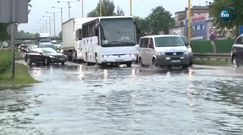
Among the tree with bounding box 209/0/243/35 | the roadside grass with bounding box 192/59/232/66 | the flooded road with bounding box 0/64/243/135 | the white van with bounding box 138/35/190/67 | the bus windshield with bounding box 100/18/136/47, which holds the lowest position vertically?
the flooded road with bounding box 0/64/243/135

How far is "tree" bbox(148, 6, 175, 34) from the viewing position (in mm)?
105637

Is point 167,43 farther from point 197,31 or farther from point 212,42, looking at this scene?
point 197,31

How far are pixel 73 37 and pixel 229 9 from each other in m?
14.4

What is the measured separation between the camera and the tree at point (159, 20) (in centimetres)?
10564

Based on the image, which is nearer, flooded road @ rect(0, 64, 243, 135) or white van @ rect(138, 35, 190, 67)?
flooded road @ rect(0, 64, 243, 135)

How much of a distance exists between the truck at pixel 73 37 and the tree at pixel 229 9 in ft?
44.5

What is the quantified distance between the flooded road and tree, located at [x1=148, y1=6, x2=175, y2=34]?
85.2 m

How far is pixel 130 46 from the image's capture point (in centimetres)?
3828

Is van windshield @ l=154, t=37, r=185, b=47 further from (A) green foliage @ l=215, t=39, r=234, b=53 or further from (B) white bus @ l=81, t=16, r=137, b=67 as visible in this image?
(A) green foliage @ l=215, t=39, r=234, b=53

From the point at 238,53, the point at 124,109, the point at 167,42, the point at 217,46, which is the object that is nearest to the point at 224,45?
the point at 217,46

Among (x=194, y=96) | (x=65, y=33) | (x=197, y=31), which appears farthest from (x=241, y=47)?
(x=197, y=31)

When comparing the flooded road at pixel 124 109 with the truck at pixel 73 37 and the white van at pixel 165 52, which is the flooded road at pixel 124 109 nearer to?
the white van at pixel 165 52

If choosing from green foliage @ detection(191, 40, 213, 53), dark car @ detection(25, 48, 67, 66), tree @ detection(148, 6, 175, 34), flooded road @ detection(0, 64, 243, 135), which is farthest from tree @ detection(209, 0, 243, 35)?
tree @ detection(148, 6, 175, 34)

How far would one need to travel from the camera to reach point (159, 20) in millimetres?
108062
